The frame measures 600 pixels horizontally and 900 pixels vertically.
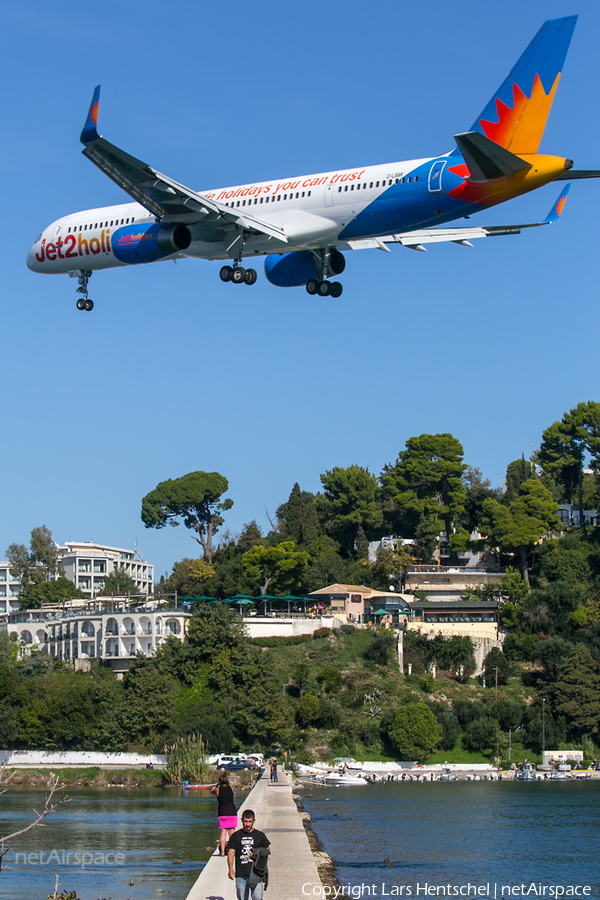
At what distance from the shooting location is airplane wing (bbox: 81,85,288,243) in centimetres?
3694

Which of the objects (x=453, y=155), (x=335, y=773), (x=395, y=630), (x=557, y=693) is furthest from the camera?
(x=395, y=630)

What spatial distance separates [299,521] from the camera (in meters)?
117

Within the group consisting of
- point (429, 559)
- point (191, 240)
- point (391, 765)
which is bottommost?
point (391, 765)

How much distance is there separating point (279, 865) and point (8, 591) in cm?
12657

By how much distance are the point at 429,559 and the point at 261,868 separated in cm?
9775

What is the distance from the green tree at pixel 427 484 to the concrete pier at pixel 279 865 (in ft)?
256

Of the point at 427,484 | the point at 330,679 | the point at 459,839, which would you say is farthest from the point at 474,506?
the point at 459,839

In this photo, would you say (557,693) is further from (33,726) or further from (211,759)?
(33,726)

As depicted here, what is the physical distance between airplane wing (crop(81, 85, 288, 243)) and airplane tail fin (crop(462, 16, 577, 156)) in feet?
26.5

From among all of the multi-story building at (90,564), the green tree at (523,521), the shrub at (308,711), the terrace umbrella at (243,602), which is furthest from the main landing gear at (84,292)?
the multi-story building at (90,564)

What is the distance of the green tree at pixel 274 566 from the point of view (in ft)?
334

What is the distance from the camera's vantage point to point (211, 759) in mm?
68812

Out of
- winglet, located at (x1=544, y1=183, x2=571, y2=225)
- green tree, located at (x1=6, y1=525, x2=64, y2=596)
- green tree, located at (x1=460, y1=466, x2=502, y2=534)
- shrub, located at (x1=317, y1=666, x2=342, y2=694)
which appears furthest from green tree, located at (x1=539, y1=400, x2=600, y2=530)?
winglet, located at (x1=544, y1=183, x2=571, y2=225)

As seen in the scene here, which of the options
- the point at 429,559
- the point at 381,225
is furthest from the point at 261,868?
the point at 429,559
